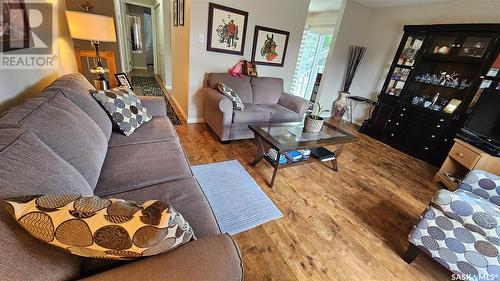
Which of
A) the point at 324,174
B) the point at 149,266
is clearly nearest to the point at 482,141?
the point at 324,174

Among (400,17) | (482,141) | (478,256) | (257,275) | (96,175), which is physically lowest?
(257,275)

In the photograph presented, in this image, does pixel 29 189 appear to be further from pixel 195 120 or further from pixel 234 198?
pixel 195 120

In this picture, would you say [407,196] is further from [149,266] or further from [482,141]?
[149,266]

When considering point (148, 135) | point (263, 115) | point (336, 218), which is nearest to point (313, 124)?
point (263, 115)

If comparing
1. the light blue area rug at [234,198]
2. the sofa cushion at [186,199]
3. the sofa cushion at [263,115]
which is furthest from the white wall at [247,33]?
the sofa cushion at [186,199]

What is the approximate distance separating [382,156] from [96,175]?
349 centimetres

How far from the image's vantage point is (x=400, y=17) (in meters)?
3.71

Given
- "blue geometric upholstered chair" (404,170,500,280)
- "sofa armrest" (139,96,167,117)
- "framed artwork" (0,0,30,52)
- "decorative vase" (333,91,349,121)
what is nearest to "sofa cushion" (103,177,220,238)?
"framed artwork" (0,0,30,52)

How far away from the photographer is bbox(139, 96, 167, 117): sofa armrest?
213 centimetres

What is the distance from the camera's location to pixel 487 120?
7.54 feet

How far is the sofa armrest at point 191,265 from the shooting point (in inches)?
22.8

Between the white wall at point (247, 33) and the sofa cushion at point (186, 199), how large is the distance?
7.41 feet

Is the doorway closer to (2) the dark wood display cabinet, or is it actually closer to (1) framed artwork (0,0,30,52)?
(1) framed artwork (0,0,30,52)

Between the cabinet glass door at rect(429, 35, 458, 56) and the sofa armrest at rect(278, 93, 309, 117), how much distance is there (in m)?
2.05
